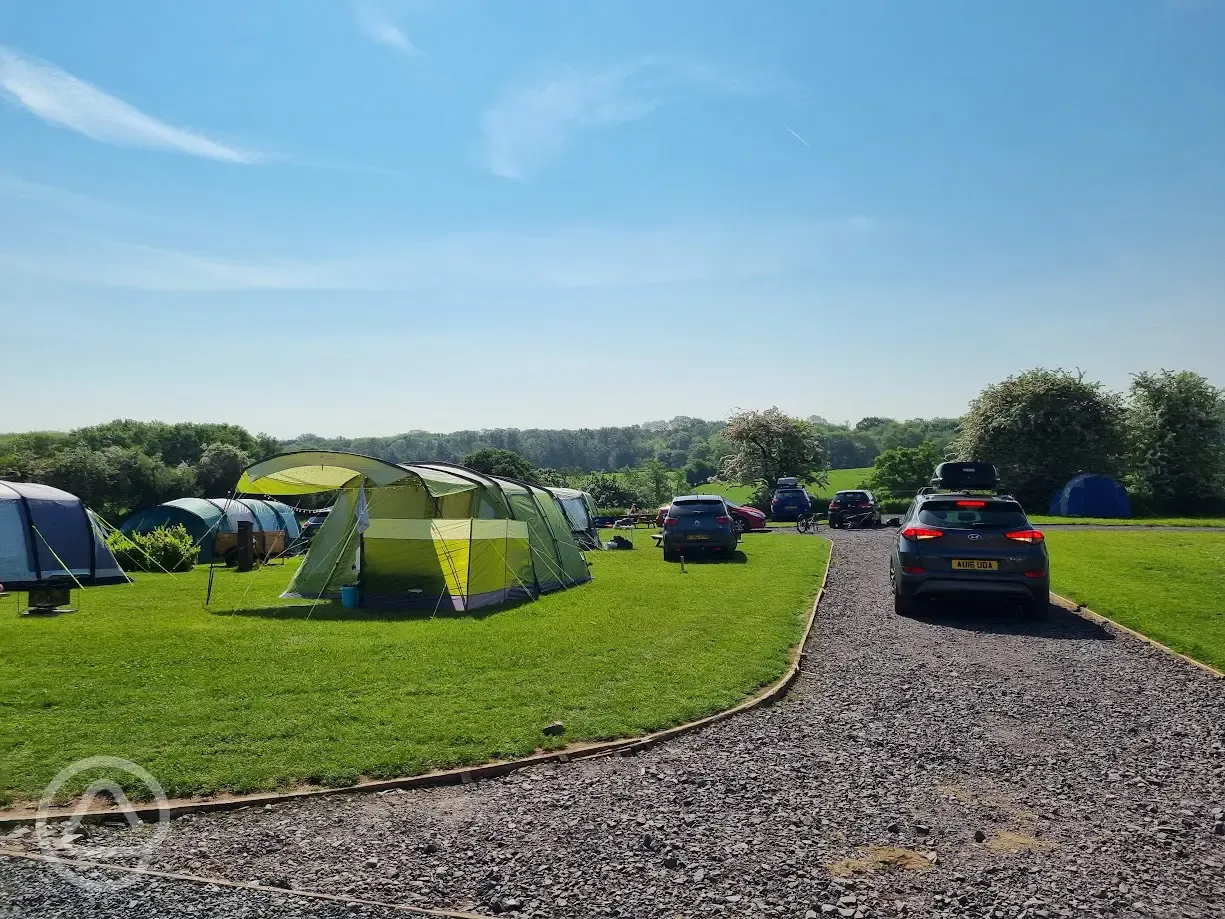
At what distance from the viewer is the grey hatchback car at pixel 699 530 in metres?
21.0

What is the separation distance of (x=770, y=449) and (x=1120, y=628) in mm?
48718

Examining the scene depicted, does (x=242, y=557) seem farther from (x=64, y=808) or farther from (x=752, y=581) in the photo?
(x=64, y=808)

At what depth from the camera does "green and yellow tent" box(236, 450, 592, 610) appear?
13.5 m

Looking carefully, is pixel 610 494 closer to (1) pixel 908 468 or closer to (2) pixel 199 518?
(1) pixel 908 468

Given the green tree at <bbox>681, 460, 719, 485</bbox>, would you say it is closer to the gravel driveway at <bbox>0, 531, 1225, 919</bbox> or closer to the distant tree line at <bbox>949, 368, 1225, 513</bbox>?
the distant tree line at <bbox>949, 368, 1225, 513</bbox>

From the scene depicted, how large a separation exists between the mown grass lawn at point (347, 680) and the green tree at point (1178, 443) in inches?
1708

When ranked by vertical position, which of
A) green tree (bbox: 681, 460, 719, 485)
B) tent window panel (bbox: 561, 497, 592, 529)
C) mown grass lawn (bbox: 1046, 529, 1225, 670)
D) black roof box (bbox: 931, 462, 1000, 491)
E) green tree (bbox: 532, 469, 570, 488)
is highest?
green tree (bbox: 681, 460, 719, 485)

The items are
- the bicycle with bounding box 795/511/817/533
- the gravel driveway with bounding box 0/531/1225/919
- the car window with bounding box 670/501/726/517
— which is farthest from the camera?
the bicycle with bounding box 795/511/817/533

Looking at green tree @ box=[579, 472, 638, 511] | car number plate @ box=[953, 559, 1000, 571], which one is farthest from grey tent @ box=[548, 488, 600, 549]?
green tree @ box=[579, 472, 638, 511]

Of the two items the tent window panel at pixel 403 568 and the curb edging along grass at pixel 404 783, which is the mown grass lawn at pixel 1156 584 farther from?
the tent window panel at pixel 403 568

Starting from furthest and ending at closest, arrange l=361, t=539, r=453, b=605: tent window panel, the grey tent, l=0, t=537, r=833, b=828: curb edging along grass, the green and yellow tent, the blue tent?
1. the blue tent
2. the grey tent
3. l=361, t=539, r=453, b=605: tent window panel
4. the green and yellow tent
5. l=0, t=537, r=833, b=828: curb edging along grass

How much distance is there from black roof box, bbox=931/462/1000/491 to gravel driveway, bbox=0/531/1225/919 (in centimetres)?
1149

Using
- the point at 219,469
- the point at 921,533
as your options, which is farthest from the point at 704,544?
the point at 219,469

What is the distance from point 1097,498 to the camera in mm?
42250
